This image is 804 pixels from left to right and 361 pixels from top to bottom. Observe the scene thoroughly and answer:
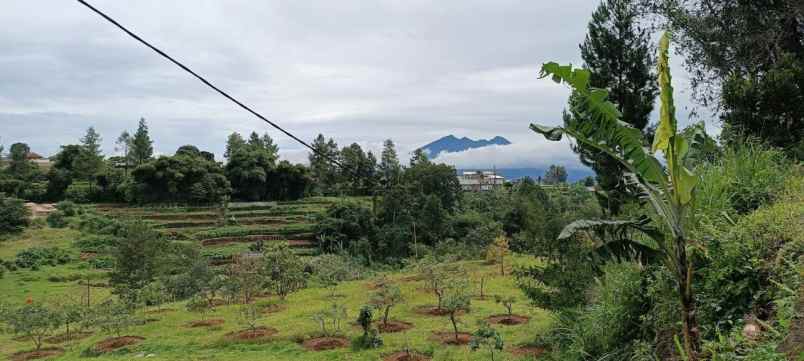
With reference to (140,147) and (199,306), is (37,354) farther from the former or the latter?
(140,147)

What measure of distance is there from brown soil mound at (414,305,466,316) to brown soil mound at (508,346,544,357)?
12.5 feet

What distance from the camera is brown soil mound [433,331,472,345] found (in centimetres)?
958

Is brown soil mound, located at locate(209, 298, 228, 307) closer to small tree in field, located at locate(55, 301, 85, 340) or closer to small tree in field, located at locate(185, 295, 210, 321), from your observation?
small tree in field, located at locate(185, 295, 210, 321)

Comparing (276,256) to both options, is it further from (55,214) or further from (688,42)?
Result: (55,214)

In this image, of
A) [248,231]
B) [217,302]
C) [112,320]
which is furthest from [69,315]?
[248,231]

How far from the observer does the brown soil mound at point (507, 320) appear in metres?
10.9

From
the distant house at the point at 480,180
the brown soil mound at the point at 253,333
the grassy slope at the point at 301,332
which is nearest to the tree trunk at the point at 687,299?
the grassy slope at the point at 301,332

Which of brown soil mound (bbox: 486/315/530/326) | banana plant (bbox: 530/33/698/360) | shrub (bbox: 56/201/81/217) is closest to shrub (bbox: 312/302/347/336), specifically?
brown soil mound (bbox: 486/315/530/326)

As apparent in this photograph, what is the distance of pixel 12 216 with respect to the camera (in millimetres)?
34281

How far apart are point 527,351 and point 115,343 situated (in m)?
9.12

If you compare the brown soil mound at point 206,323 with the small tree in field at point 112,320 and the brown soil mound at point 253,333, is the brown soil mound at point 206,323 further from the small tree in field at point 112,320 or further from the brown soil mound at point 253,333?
the brown soil mound at point 253,333

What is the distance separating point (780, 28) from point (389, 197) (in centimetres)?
2852

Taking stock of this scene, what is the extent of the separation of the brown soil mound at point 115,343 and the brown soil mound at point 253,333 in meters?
2.20

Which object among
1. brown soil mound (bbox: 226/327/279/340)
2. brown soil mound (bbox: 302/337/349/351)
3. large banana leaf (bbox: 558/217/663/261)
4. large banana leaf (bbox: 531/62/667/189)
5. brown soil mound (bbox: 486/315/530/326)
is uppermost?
large banana leaf (bbox: 531/62/667/189)
